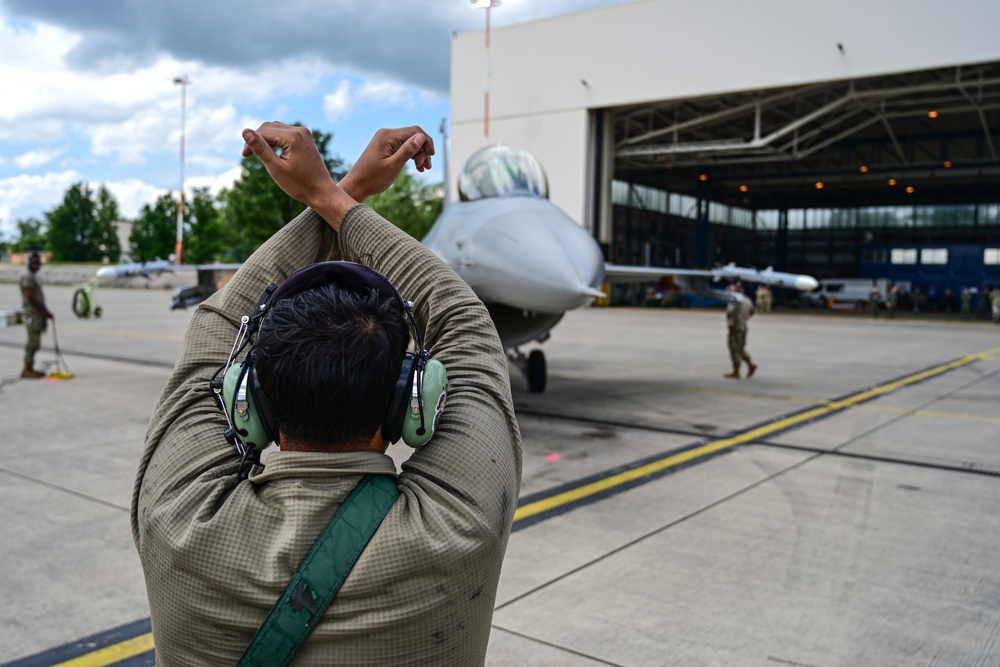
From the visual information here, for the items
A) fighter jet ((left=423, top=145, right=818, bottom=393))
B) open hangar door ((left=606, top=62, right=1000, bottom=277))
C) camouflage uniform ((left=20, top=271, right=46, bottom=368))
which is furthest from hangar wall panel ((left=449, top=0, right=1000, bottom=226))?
camouflage uniform ((left=20, top=271, right=46, bottom=368))

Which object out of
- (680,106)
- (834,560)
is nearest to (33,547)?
(834,560)

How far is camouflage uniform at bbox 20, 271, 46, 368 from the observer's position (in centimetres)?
1115

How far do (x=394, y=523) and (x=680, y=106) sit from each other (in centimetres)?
3683

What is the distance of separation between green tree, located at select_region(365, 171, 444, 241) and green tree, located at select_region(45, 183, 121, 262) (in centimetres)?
4394

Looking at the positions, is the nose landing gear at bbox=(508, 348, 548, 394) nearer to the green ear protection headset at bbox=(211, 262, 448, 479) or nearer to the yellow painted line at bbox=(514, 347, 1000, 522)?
the yellow painted line at bbox=(514, 347, 1000, 522)

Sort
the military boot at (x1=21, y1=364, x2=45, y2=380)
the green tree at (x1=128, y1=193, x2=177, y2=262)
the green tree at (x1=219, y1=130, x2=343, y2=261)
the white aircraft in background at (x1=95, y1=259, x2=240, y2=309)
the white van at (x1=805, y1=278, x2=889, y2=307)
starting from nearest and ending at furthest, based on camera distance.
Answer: the military boot at (x1=21, y1=364, x2=45, y2=380) → the white aircraft in background at (x1=95, y1=259, x2=240, y2=309) → the white van at (x1=805, y1=278, x2=889, y2=307) → the green tree at (x1=219, y1=130, x2=343, y2=261) → the green tree at (x1=128, y1=193, x2=177, y2=262)

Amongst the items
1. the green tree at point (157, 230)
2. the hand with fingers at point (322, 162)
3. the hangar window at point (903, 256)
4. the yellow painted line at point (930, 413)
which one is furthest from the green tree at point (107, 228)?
the hand with fingers at point (322, 162)

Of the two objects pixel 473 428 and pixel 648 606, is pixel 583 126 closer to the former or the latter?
pixel 648 606

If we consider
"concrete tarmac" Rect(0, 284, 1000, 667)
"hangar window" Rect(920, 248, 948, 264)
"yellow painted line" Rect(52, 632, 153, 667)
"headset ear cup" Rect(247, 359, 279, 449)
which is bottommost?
"yellow painted line" Rect(52, 632, 153, 667)

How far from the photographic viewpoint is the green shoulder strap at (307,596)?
3.89 ft

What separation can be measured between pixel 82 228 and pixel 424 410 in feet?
352

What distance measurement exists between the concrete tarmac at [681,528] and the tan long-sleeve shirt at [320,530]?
7.26ft

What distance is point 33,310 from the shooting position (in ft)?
36.8

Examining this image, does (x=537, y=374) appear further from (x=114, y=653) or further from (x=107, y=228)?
(x=107, y=228)
